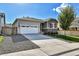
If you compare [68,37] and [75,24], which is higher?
[75,24]

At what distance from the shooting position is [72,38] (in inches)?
180

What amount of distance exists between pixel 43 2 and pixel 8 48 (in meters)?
1.27

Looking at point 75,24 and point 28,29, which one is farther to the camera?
point 28,29

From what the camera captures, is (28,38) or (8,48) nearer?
(8,48)

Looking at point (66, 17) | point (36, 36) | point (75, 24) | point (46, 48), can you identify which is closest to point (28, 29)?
point (36, 36)

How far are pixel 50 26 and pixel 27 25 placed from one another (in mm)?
574

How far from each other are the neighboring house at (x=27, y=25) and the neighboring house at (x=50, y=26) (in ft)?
0.40

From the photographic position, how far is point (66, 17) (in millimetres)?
4578

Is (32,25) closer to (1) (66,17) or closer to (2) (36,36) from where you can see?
(2) (36,36)

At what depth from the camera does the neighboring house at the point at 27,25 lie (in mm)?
4605

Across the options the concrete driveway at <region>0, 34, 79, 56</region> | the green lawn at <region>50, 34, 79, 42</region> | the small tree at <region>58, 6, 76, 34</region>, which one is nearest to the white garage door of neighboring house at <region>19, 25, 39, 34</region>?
the concrete driveway at <region>0, 34, 79, 56</region>

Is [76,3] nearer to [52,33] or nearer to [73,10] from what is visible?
[73,10]

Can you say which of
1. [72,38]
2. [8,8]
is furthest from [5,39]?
[72,38]

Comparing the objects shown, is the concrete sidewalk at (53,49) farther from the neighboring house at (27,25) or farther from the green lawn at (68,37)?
the neighboring house at (27,25)
